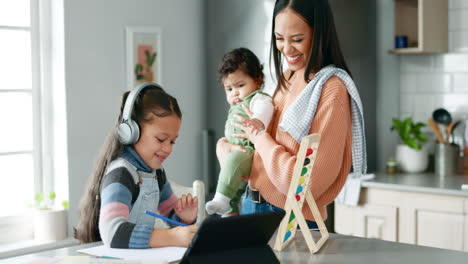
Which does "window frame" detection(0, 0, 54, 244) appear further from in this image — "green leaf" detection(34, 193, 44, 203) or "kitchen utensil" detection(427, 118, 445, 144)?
"kitchen utensil" detection(427, 118, 445, 144)

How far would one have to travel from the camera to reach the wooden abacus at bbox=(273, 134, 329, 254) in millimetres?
1727

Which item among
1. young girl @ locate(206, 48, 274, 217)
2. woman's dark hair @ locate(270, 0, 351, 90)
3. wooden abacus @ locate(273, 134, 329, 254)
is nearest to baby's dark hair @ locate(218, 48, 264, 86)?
young girl @ locate(206, 48, 274, 217)

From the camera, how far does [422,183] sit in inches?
134

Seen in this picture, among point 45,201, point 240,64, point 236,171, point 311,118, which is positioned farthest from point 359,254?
point 45,201

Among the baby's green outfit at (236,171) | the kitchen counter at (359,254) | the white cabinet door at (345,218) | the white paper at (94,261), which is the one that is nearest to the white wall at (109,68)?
the white cabinet door at (345,218)

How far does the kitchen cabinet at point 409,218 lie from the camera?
10.6 feet

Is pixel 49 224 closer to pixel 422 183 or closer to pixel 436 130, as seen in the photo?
pixel 422 183

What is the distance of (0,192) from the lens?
3.35 meters

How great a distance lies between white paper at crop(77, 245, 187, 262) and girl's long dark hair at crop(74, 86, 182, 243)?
5.8 inches

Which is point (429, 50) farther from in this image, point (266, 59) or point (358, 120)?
point (358, 120)

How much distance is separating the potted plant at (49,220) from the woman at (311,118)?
1.51m

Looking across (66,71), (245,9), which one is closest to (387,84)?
(245,9)

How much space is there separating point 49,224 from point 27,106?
63 cm

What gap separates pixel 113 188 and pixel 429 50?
246cm
